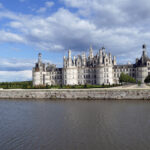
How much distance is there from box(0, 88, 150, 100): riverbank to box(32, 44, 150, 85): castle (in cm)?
4019

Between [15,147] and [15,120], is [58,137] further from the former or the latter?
[15,120]

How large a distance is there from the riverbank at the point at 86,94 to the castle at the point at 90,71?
40.2 metres

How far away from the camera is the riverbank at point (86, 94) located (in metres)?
Result: 40.6

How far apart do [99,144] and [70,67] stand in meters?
74.8

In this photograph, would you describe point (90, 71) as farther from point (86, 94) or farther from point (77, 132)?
point (77, 132)

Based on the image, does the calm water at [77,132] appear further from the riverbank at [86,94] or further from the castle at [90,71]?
the castle at [90,71]

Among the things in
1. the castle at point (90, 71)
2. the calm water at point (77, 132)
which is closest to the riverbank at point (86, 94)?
the calm water at point (77, 132)

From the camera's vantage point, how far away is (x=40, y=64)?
98.2m

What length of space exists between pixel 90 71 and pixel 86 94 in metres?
46.8

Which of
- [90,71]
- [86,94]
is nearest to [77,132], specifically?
[86,94]

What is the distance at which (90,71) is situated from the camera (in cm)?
8969

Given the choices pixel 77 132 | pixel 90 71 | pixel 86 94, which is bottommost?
pixel 77 132

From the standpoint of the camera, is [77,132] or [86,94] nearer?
[77,132]

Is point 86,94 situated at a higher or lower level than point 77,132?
higher
